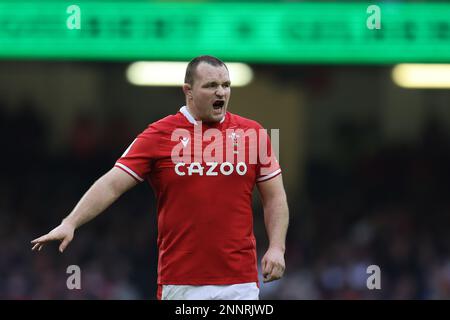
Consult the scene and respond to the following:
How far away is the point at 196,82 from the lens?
574cm

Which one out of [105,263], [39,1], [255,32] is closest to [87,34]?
[39,1]

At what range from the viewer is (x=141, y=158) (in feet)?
18.9

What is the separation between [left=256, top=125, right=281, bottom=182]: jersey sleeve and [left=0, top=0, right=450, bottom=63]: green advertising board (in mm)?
5392

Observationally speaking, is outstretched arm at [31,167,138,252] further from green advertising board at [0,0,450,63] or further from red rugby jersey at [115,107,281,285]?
green advertising board at [0,0,450,63]

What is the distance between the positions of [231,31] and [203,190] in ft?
19.4

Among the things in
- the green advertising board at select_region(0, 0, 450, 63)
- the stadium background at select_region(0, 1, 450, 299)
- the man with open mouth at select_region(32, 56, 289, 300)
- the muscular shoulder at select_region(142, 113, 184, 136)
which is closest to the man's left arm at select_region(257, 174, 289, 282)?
the man with open mouth at select_region(32, 56, 289, 300)

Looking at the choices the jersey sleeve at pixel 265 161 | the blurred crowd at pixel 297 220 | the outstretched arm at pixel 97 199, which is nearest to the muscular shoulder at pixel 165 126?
the outstretched arm at pixel 97 199

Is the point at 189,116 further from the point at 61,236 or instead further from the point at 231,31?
the point at 231,31

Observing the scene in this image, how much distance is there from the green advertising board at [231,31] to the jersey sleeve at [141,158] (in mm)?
5351

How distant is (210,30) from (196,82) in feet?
18.5

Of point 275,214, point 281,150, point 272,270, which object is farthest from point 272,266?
point 281,150

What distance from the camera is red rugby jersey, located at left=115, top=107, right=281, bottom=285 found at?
566 centimetres

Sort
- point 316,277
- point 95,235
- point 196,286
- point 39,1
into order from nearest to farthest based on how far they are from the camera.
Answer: point 196,286 → point 39,1 → point 316,277 → point 95,235
